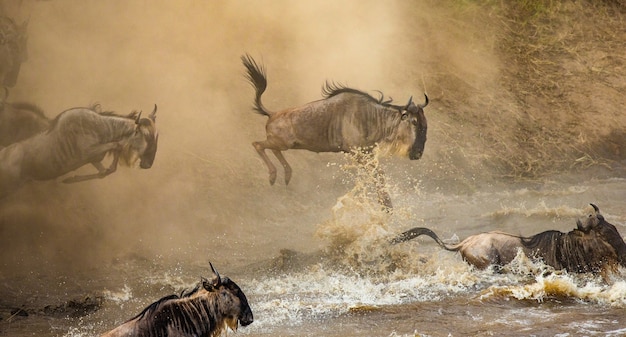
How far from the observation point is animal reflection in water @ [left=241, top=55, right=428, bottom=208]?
32.7 feet

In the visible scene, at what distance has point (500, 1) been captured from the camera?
1443 cm

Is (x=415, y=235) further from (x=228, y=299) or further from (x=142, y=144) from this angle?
(x=228, y=299)

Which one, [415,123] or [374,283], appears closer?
[374,283]

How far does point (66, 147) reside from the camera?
9.13 meters

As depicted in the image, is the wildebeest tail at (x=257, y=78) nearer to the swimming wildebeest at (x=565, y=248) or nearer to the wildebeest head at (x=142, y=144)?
the wildebeest head at (x=142, y=144)

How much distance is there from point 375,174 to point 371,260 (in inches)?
67.3

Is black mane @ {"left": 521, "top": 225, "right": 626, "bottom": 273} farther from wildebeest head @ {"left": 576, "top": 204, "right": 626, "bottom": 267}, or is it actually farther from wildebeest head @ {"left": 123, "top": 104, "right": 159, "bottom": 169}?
wildebeest head @ {"left": 123, "top": 104, "right": 159, "bottom": 169}

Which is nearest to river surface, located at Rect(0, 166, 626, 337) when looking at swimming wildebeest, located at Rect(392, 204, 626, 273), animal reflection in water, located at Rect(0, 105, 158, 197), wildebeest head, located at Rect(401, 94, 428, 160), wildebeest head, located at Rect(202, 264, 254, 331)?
swimming wildebeest, located at Rect(392, 204, 626, 273)

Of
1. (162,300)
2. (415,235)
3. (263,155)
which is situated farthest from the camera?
(263,155)

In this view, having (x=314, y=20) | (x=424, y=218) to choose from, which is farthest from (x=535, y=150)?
(x=314, y=20)

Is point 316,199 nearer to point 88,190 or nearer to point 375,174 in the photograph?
point 375,174

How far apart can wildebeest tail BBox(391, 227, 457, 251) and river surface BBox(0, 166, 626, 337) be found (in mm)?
99

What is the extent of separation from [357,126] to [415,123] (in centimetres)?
65

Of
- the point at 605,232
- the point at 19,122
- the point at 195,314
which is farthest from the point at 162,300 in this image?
the point at 19,122
